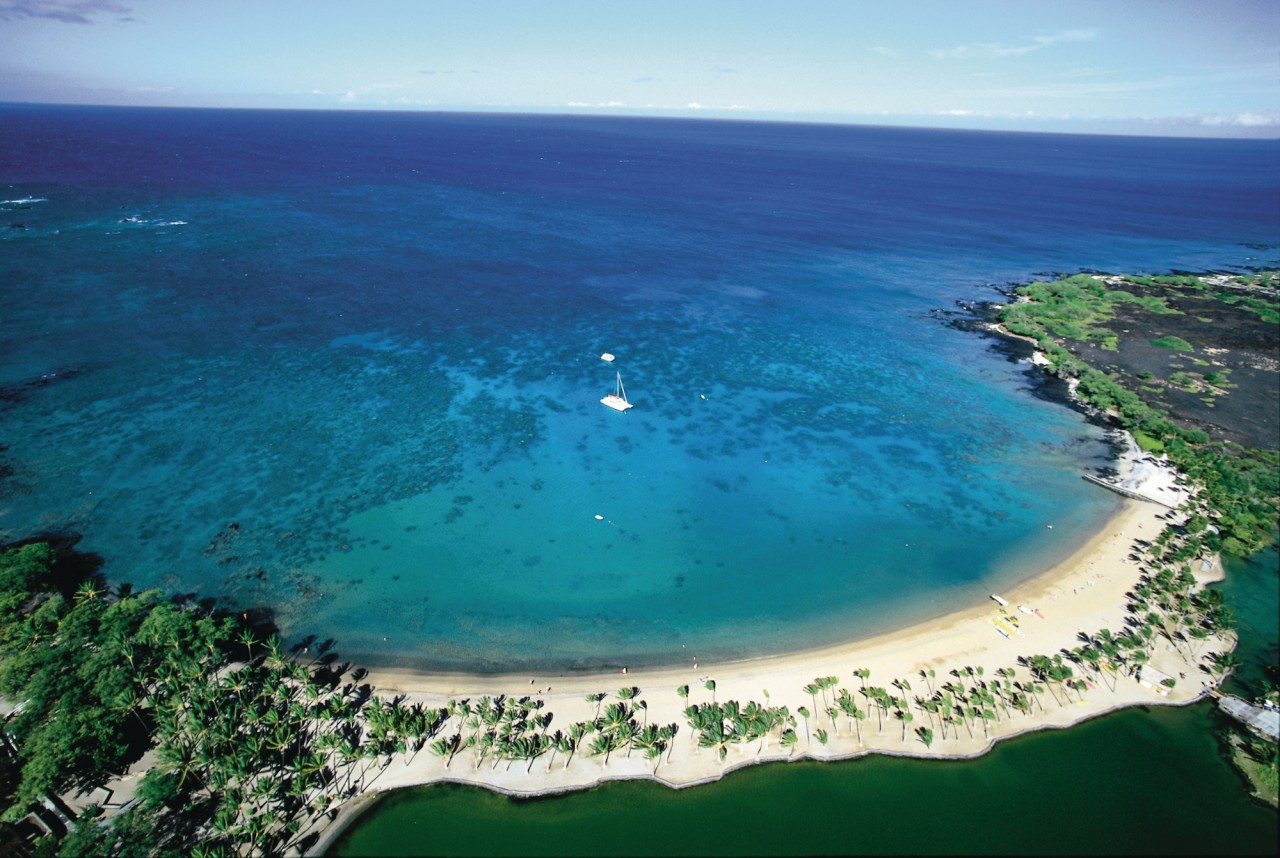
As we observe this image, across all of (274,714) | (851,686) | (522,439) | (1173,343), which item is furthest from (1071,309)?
(274,714)

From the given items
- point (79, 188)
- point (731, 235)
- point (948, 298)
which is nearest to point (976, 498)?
point (948, 298)

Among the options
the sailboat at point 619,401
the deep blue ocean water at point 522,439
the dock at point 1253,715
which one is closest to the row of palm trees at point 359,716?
the dock at point 1253,715

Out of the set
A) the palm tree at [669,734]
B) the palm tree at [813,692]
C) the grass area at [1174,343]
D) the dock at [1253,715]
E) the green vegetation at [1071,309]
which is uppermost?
the green vegetation at [1071,309]

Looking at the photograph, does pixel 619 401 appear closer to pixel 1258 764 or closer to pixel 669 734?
pixel 669 734

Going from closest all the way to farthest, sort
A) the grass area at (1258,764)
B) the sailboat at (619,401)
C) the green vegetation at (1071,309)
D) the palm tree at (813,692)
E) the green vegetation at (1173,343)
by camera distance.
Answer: the grass area at (1258,764) < the palm tree at (813,692) < the sailboat at (619,401) < the green vegetation at (1173,343) < the green vegetation at (1071,309)

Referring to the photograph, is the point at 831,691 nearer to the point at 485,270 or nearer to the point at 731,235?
the point at 485,270

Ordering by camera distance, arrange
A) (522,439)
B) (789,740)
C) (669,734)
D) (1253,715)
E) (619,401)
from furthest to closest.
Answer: (619,401)
(522,439)
(669,734)
(1253,715)
(789,740)

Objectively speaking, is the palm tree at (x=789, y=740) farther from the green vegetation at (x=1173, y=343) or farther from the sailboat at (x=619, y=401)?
the green vegetation at (x=1173, y=343)
